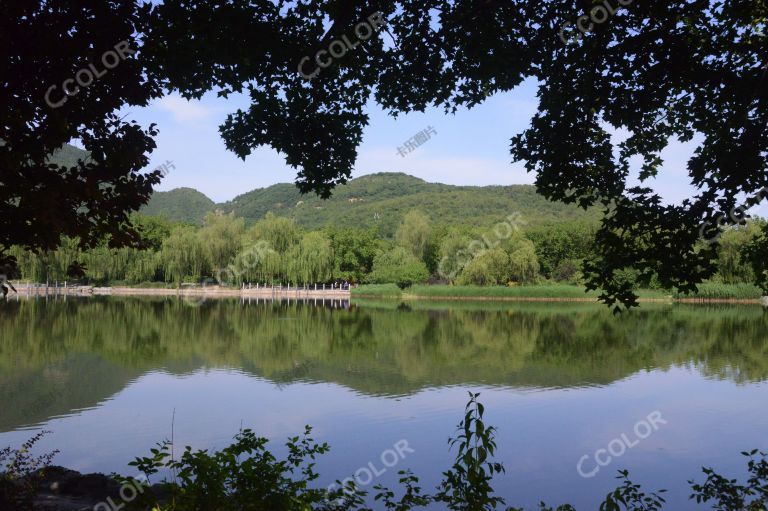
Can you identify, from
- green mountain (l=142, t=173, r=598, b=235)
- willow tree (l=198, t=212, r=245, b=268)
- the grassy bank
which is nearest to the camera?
the grassy bank

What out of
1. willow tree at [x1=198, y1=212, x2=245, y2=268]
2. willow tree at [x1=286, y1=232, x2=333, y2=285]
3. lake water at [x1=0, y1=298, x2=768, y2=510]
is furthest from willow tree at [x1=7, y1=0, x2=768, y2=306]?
willow tree at [x1=198, y1=212, x2=245, y2=268]

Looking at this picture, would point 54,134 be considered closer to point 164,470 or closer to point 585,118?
point 585,118

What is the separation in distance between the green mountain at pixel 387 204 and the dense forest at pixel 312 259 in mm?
18462

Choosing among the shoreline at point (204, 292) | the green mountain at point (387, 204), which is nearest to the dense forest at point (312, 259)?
the shoreline at point (204, 292)

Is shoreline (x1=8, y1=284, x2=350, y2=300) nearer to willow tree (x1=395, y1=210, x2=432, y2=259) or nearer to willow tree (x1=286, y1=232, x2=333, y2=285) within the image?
willow tree (x1=286, y1=232, x2=333, y2=285)

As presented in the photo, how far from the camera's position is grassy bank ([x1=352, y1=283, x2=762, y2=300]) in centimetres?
4159

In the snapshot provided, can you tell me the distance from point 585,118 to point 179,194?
164 meters

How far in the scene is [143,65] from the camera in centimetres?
362

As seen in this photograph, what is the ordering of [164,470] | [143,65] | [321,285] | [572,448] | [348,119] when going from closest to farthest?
[143,65]
[348,119]
[164,470]
[572,448]
[321,285]

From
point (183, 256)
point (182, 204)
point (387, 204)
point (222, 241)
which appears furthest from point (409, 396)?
point (182, 204)

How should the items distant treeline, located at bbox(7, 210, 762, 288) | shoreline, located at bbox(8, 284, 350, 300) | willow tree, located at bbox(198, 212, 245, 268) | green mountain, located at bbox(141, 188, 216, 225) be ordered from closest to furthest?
distant treeline, located at bbox(7, 210, 762, 288), willow tree, located at bbox(198, 212, 245, 268), shoreline, located at bbox(8, 284, 350, 300), green mountain, located at bbox(141, 188, 216, 225)

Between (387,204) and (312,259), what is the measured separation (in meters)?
68.8

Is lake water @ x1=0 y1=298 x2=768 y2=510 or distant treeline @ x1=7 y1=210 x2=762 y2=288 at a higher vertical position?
distant treeline @ x1=7 y1=210 x2=762 y2=288

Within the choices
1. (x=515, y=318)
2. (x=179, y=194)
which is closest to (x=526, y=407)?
(x=515, y=318)
